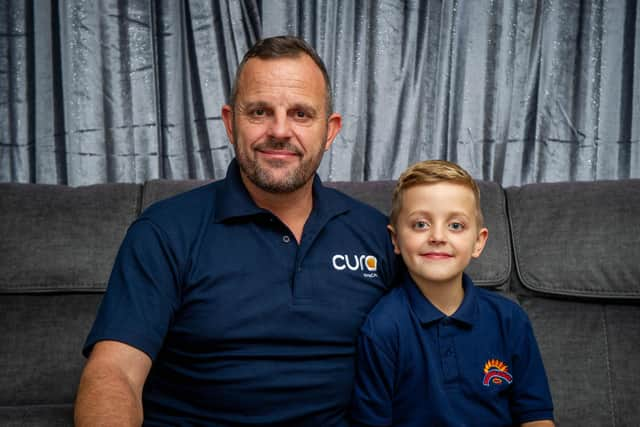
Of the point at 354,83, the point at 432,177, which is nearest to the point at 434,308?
the point at 432,177

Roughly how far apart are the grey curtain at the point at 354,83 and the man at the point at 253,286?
2.09 feet

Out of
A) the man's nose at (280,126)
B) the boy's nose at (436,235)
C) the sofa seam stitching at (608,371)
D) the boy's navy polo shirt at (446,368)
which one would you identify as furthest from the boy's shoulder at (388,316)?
the sofa seam stitching at (608,371)

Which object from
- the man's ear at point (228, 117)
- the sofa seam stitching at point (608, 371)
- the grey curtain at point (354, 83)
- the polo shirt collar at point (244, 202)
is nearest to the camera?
the polo shirt collar at point (244, 202)

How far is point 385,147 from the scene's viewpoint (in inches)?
75.2

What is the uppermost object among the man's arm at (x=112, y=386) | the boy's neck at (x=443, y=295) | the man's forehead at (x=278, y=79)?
the man's forehead at (x=278, y=79)

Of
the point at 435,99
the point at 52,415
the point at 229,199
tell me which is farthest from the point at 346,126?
the point at 52,415

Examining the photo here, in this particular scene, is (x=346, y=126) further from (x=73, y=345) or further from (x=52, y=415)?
(x=52, y=415)

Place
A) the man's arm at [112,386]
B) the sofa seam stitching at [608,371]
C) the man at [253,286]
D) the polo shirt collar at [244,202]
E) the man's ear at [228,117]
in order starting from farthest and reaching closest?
the sofa seam stitching at [608,371] → the man's ear at [228,117] → the polo shirt collar at [244,202] → the man at [253,286] → the man's arm at [112,386]

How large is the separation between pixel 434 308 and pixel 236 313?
41 cm

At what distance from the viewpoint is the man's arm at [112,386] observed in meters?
0.93

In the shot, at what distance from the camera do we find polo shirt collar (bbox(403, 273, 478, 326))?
1.17 metres

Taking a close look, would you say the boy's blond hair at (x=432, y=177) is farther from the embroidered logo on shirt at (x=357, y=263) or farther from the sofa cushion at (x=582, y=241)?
the sofa cushion at (x=582, y=241)

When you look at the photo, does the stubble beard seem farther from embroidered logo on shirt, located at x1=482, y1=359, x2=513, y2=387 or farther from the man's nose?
embroidered logo on shirt, located at x1=482, y1=359, x2=513, y2=387

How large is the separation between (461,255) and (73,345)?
1029mm
